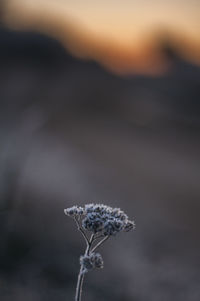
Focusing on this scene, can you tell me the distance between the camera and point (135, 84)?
38094 mm

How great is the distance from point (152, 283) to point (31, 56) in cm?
3583

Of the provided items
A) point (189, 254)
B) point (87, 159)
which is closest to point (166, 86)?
point (87, 159)

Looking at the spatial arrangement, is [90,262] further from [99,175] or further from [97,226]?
[99,175]

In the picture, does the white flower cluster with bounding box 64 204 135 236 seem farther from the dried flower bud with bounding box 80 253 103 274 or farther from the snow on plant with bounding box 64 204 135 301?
the dried flower bud with bounding box 80 253 103 274

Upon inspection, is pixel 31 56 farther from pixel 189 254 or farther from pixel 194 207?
pixel 189 254

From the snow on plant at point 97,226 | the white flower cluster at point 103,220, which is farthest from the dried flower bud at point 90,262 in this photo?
the white flower cluster at point 103,220

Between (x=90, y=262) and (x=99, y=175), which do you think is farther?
(x=99, y=175)

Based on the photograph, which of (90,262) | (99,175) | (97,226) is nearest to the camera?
(90,262)

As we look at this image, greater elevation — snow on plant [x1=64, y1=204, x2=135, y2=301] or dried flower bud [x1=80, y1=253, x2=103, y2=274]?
snow on plant [x1=64, y1=204, x2=135, y2=301]

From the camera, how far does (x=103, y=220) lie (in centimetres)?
371

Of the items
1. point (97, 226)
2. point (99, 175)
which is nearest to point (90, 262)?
point (97, 226)

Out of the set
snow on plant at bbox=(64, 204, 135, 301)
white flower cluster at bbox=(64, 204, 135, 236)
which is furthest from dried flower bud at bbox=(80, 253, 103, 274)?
white flower cluster at bbox=(64, 204, 135, 236)

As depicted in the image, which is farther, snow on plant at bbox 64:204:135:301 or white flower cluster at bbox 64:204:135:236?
white flower cluster at bbox 64:204:135:236

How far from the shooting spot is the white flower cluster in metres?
3.59
